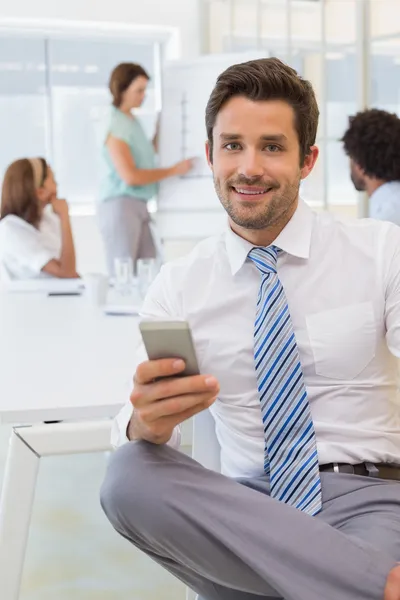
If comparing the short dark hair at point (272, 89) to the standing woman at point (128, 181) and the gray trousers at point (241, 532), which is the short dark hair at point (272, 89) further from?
the standing woman at point (128, 181)

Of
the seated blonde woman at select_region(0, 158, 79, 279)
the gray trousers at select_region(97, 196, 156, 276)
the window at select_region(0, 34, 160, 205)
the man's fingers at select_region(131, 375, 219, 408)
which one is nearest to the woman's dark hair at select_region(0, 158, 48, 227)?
the seated blonde woman at select_region(0, 158, 79, 279)

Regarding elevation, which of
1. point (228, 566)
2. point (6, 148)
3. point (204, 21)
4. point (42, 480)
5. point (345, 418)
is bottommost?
point (42, 480)

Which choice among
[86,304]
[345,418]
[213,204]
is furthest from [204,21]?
[345,418]

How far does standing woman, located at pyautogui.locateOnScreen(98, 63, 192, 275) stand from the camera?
3.97 meters

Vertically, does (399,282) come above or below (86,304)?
above

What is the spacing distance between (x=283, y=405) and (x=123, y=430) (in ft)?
0.81

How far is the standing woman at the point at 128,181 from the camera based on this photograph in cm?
397

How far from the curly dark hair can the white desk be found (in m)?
1.57

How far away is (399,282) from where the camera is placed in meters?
1.25

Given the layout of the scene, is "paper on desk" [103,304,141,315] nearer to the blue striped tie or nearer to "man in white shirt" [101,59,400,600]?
"man in white shirt" [101,59,400,600]

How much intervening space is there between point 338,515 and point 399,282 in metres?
0.38

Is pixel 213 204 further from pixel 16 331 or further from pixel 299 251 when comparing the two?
pixel 299 251

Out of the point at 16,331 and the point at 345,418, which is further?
the point at 16,331

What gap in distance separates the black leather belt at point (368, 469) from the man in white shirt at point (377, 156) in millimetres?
1805
